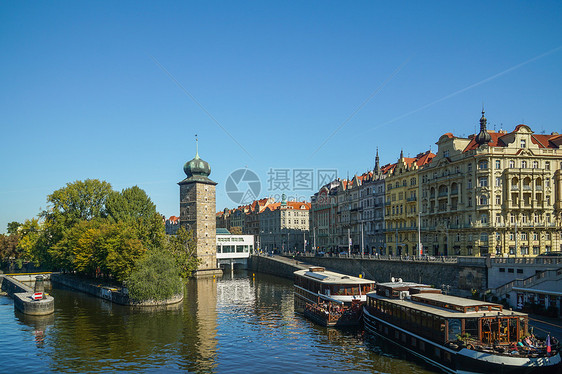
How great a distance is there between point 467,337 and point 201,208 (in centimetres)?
9263

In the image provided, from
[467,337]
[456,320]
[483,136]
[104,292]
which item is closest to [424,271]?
[483,136]

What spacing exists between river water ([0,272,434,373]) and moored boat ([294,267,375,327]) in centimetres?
144

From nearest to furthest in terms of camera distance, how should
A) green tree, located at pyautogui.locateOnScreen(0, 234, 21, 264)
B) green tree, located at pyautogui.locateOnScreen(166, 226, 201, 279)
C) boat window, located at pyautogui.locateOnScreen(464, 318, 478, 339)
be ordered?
boat window, located at pyautogui.locateOnScreen(464, 318, 478, 339), green tree, located at pyautogui.locateOnScreen(166, 226, 201, 279), green tree, located at pyautogui.locateOnScreen(0, 234, 21, 264)

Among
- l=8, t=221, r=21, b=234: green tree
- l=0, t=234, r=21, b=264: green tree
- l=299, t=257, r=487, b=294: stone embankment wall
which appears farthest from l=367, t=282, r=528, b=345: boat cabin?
l=8, t=221, r=21, b=234: green tree

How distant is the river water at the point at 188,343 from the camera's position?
3706cm

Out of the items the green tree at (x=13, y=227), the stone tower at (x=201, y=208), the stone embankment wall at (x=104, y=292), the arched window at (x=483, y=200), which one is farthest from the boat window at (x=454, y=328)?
Result: the green tree at (x=13, y=227)

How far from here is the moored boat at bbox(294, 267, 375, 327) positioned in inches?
2008

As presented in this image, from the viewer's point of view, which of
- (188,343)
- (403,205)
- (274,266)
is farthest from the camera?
(274,266)

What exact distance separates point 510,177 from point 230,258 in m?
80.1

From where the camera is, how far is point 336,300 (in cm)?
5219

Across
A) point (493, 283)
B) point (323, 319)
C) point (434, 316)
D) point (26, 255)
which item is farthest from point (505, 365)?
point (26, 255)

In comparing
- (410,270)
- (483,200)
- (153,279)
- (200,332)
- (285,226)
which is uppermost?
(483,200)

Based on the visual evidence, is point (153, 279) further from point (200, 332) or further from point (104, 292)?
point (200, 332)

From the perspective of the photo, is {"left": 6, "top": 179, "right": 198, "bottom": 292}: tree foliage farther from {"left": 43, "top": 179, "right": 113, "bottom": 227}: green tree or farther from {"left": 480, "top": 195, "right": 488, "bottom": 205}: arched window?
{"left": 480, "top": 195, "right": 488, "bottom": 205}: arched window
